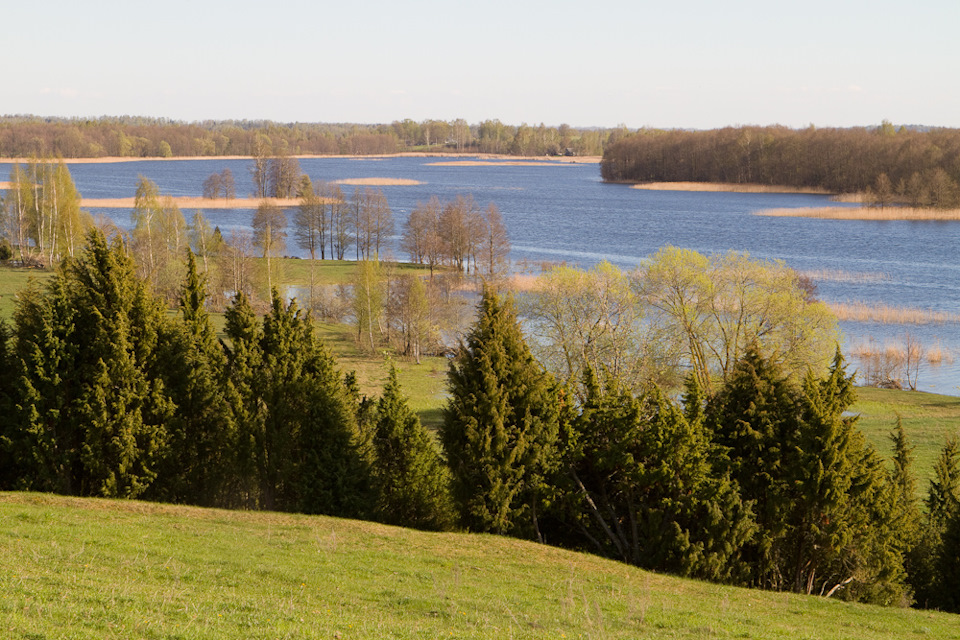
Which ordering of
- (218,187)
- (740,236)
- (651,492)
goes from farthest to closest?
(218,187)
(740,236)
(651,492)

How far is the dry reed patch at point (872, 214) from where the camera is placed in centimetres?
10988

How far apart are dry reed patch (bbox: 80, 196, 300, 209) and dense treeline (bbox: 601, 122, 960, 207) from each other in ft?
259

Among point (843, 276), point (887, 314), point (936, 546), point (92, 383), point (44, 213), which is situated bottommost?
point (936, 546)

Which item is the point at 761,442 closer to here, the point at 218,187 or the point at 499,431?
the point at 499,431

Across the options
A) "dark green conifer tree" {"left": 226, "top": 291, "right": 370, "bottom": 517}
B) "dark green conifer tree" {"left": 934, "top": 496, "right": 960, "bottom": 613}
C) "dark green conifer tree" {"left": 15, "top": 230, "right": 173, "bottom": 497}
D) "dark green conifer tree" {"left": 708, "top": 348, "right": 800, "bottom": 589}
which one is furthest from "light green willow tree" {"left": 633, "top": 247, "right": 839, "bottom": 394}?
"dark green conifer tree" {"left": 15, "top": 230, "right": 173, "bottom": 497}

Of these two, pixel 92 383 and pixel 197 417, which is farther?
pixel 197 417

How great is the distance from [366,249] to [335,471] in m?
65.4

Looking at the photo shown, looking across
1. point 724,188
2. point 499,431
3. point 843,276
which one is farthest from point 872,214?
point 499,431

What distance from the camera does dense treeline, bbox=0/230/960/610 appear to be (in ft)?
71.8

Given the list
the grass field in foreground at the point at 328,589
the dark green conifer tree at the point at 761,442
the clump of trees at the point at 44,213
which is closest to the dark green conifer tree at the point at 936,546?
the dark green conifer tree at the point at 761,442

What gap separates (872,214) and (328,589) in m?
112

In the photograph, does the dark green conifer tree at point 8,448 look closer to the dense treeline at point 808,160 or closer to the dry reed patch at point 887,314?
the dry reed patch at point 887,314

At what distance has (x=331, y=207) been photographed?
9575 cm

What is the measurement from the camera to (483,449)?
2208cm
